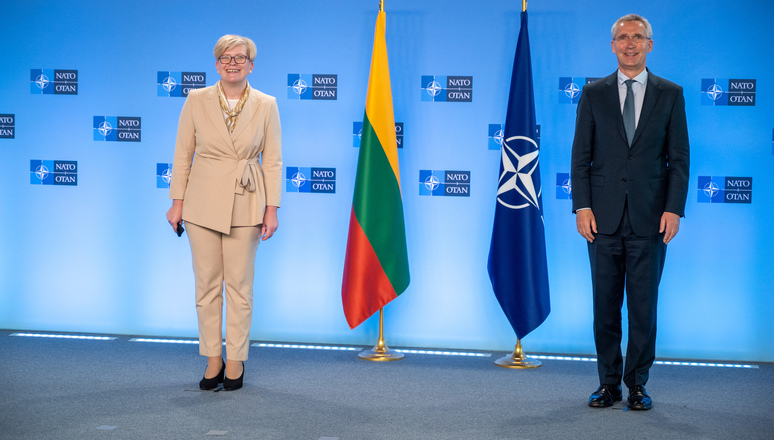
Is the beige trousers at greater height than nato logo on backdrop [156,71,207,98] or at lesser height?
lesser

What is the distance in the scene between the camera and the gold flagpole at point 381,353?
4332 millimetres

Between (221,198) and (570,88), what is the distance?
2.38 metres

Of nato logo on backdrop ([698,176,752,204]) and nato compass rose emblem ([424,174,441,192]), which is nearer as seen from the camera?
nato logo on backdrop ([698,176,752,204])

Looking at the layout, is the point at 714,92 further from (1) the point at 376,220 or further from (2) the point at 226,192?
(2) the point at 226,192

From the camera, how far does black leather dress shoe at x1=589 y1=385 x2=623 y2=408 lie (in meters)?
3.24

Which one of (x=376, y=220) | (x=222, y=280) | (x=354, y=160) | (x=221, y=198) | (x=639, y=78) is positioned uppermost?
(x=639, y=78)

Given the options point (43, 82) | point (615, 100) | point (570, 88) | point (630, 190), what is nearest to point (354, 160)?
point (570, 88)

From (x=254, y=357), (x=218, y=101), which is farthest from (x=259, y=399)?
(x=218, y=101)

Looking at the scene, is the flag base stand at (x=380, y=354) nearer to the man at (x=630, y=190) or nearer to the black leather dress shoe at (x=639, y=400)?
the man at (x=630, y=190)

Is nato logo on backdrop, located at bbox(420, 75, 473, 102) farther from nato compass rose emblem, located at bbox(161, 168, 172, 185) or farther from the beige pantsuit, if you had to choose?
nato compass rose emblem, located at bbox(161, 168, 172, 185)

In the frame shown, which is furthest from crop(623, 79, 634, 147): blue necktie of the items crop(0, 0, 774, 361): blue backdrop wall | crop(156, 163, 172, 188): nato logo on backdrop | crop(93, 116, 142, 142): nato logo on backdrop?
crop(93, 116, 142, 142): nato logo on backdrop

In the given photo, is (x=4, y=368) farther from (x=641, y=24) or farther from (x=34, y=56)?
(x=641, y=24)

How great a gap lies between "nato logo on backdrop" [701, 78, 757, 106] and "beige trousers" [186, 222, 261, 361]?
9.43 ft

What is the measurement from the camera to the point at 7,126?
196 inches
